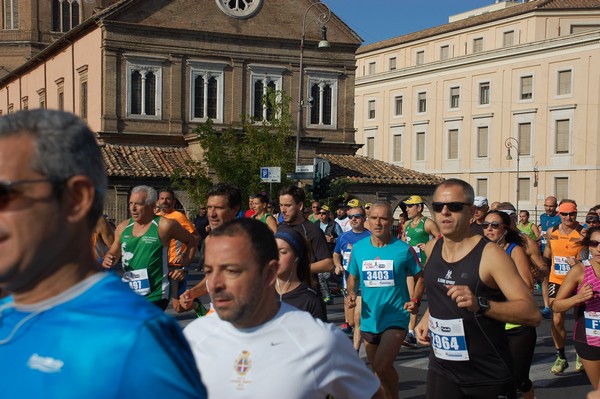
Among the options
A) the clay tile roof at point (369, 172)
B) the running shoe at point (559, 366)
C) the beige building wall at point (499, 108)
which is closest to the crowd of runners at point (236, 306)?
the running shoe at point (559, 366)

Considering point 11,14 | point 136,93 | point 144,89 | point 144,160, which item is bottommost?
point 144,160

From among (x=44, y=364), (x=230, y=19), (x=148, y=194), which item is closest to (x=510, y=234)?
(x=148, y=194)

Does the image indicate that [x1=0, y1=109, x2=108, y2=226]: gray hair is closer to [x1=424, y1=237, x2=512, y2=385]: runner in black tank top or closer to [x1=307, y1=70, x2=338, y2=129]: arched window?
[x1=424, y1=237, x2=512, y2=385]: runner in black tank top

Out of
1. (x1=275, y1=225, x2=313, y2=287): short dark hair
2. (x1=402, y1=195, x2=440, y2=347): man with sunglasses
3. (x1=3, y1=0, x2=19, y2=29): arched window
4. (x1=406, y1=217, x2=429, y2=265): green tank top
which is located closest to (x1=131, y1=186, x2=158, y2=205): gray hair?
(x1=275, y1=225, x2=313, y2=287): short dark hair

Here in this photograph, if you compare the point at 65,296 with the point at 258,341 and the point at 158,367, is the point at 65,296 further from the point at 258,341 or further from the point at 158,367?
the point at 258,341

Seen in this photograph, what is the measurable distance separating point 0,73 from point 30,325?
68574 millimetres

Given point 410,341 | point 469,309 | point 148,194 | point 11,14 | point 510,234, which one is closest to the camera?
point 469,309

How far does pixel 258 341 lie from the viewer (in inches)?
138

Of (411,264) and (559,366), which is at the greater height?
(411,264)

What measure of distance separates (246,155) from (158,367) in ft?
104

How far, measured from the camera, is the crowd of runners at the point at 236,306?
1.81m

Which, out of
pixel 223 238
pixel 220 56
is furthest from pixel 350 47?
pixel 223 238

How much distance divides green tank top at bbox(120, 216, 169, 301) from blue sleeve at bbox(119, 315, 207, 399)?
7556 mm

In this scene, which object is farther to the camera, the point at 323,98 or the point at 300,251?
the point at 323,98
